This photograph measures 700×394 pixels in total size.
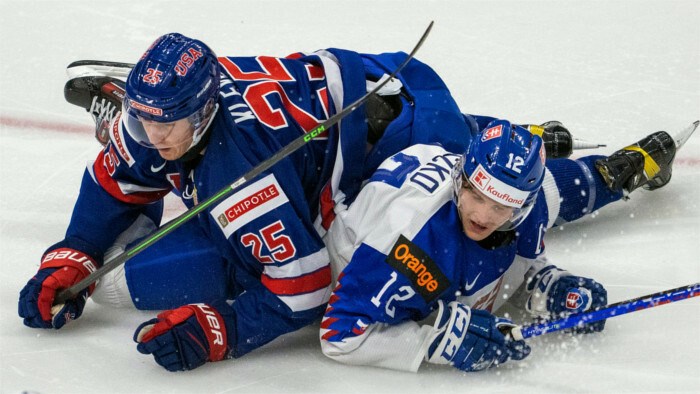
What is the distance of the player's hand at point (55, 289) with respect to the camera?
9.82ft

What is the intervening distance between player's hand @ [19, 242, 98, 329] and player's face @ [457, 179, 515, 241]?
1238 mm

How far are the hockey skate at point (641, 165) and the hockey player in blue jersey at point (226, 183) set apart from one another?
532 millimetres

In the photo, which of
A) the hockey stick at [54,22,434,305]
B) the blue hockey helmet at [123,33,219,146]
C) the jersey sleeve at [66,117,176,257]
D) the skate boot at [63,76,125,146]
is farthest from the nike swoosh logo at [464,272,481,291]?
the skate boot at [63,76,125,146]

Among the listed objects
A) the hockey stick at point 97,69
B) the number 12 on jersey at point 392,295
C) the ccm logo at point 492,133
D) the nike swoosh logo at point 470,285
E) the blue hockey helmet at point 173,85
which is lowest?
the nike swoosh logo at point 470,285

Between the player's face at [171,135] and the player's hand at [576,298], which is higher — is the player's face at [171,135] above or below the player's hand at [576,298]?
above

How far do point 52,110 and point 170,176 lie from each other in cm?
177

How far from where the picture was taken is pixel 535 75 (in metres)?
4.84

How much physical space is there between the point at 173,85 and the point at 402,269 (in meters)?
0.81

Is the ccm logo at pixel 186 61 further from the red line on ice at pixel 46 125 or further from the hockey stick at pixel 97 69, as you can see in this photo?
the red line on ice at pixel 46 125

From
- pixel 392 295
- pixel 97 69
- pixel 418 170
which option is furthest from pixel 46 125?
pixel 392 295

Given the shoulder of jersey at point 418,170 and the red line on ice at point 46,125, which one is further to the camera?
the red line on ice at point 46,125

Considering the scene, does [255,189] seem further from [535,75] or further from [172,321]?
[535,75]

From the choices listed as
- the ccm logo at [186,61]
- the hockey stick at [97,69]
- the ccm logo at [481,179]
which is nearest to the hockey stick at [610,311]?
the ccm logo at [481,179]

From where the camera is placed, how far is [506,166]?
8.56 feet
